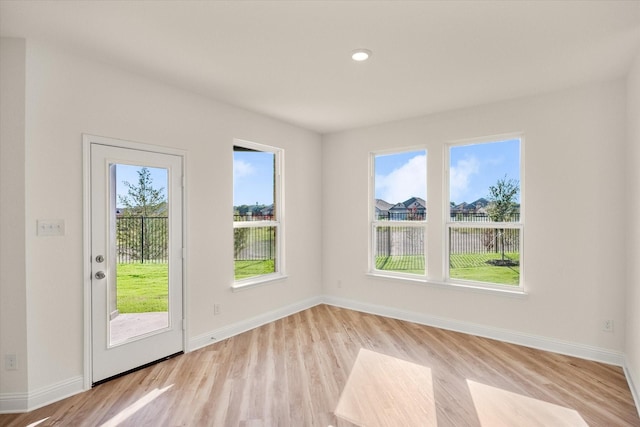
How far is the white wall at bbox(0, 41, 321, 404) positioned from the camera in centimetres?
248

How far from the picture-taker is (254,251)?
4.38 m

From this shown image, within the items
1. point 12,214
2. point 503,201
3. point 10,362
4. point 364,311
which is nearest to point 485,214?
point 503,201

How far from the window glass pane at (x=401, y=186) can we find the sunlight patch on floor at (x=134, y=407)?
3.38m

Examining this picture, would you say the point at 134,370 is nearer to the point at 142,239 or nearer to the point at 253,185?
the point at 142,239

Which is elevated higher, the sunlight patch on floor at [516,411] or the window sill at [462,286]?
the window sill at [462,286]

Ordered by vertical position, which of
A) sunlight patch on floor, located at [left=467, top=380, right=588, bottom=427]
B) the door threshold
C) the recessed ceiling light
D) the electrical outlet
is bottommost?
sunlight patch on floor, located at [left=467, top=380, right=588, bottom=427]

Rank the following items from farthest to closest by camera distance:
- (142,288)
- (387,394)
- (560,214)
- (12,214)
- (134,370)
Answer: (560,214)
(142,288)
(134,370)
(387,394)
(12,214)

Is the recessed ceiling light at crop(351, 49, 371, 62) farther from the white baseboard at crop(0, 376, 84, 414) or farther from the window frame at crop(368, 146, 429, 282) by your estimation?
the white baseboard at crop(0, 376, 84, 414)

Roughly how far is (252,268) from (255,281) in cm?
17

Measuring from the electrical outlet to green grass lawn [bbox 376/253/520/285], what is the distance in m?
4.03

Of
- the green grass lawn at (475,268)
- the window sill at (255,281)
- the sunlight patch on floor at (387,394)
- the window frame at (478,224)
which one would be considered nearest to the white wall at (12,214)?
the window sill at (255,281)

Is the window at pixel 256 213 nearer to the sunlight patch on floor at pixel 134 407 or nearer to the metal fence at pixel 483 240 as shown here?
the sunlight patch on floor at pixel 134 407

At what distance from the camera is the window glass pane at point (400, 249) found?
4.53 metres

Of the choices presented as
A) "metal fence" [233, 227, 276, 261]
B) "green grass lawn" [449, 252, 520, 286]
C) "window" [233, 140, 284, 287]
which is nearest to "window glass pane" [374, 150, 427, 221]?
"green grass lawn" [449, 252, 520, 286]
